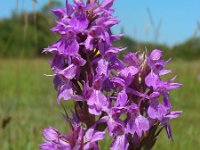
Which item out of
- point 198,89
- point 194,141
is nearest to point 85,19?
point 194,141

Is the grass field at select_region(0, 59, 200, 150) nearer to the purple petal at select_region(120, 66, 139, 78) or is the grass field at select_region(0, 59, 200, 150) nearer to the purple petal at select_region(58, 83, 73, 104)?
the purple petal at select_region(58, 83, 73, 104)

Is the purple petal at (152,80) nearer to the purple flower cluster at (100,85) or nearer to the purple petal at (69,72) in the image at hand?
the purple flower cluster at (100,85)

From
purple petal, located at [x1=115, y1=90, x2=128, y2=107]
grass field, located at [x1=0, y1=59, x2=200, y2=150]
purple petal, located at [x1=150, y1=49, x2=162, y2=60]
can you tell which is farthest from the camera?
grass field, located at [x1=0, y1=59, x2=200, y2=150]

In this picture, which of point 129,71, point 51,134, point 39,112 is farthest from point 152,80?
point 39,112

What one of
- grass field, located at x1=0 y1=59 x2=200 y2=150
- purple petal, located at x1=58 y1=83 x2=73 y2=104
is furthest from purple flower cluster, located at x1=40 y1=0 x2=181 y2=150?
grass field, located at x1=0 y1=59 x2=200 y2=150

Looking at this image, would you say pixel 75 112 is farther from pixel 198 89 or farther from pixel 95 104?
pixel 198 89

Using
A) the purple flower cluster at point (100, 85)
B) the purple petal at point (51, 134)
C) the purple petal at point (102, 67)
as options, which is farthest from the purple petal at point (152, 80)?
the purple petal at point (51, 134)
